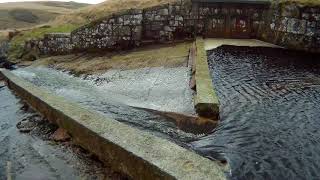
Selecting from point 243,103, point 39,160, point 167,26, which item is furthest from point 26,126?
point 167,26

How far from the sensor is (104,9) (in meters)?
24.2

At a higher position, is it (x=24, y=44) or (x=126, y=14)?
(x=126, y=14)

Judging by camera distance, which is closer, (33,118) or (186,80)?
(33,118)

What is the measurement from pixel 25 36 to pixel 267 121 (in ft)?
63.9

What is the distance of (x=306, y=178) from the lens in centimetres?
610

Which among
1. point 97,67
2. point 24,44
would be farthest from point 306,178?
point 24,44

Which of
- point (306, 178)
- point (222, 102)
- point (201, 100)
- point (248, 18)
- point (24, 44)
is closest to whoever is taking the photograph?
point (306, 178)

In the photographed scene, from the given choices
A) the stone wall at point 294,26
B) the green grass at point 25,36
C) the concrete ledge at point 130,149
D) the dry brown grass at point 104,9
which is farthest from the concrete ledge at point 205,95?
the green grass at point 25,36

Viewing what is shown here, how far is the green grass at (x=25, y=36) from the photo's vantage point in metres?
22.6

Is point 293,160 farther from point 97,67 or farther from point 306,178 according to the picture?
point 97,67

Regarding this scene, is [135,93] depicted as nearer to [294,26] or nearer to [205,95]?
[205,95]

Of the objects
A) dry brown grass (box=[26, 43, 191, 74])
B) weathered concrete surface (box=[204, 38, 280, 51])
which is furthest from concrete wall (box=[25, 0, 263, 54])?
dry brown grass (box=[26, 43, 191, 74])

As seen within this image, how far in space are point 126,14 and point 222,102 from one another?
1241 centimetres

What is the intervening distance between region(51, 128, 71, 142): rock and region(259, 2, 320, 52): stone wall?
1288cm
